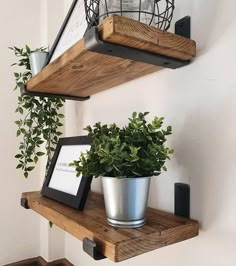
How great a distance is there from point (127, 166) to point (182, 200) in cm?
19

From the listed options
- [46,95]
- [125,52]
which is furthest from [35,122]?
[125,52]

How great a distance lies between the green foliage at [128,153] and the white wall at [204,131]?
0.33 ft

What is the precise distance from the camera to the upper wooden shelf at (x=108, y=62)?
0.50 m

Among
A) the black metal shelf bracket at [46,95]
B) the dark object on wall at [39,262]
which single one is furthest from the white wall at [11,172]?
the black metal shelf bracket at [46,95]

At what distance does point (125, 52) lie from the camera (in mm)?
556

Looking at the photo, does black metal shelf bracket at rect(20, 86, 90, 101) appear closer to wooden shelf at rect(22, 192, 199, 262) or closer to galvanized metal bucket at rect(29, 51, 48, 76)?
galvanized metal bucket at rect(29, 51, 48, 76)

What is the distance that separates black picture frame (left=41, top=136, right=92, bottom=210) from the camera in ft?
2.39

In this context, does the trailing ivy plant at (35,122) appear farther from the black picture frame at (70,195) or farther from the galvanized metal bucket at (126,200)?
the galvanized metal bucket at (126,200)

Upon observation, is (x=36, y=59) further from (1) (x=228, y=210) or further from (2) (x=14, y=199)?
(1) (x=228, y=210)

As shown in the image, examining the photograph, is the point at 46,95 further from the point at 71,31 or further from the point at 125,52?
the point at 125,52

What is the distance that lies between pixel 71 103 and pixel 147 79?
53cm

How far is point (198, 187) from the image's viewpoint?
0.61 meters

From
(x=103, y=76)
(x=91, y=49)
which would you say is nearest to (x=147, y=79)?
(x=103, y=76)

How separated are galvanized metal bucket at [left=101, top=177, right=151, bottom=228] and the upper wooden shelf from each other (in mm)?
269
